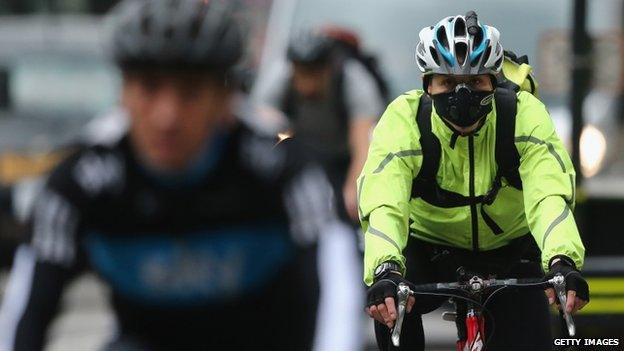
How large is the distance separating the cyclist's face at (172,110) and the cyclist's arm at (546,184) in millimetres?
1855

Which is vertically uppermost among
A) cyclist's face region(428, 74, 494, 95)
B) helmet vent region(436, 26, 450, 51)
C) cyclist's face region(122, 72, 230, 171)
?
helmet vent region(436, 26, 450, 51)

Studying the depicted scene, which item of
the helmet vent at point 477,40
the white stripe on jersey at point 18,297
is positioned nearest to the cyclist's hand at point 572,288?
the helmet vent at point 477,40

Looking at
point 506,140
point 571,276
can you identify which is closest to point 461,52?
point 506,140

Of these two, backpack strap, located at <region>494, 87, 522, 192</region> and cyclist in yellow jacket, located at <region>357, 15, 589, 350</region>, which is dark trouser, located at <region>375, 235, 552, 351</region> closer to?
cyclist in yellow jacket, located at <region>357, 15, 589, 350</region>

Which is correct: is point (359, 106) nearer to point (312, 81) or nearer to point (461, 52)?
point (312, 81)

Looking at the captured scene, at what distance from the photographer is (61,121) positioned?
15336 millimetres

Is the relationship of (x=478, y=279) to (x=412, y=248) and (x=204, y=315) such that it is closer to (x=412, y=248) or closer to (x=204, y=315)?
(x=412, y=248)

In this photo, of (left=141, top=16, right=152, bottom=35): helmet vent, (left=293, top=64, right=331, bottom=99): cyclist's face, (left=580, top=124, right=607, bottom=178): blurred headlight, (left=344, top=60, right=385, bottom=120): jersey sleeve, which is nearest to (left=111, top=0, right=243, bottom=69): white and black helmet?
(left=141, top=16, right=152, bottom=35): helmet vent

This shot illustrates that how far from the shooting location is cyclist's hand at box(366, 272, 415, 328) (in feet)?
15.4

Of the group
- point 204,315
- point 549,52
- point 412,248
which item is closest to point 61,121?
point 549,52

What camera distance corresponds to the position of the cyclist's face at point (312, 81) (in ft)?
27.9

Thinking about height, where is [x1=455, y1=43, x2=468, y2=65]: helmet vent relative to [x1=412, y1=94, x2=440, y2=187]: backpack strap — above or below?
above

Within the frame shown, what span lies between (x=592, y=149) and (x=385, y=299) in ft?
14.6

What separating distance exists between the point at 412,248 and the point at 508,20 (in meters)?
4.66
